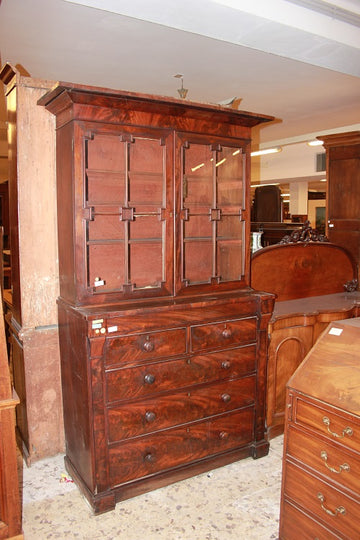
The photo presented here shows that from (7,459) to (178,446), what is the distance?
996 millimetres

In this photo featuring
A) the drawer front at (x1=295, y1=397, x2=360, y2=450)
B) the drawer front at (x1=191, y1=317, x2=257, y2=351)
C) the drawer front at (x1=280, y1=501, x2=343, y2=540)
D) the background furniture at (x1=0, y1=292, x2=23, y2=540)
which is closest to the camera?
the drawer front at (x1=295, y1=397, x2=360, y2=450)

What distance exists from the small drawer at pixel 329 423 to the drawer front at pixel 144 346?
2.59 feet

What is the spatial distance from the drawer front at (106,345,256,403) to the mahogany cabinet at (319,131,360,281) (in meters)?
2.21

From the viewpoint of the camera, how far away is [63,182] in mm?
2447

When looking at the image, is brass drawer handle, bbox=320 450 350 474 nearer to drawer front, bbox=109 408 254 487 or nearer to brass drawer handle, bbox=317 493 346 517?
brass drawer handle, bbox=317 493 346 517

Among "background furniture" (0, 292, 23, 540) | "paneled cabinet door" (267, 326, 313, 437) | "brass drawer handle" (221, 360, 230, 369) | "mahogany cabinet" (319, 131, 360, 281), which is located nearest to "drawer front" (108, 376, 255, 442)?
"brass drawer handle" (221, 360, 230, 369)

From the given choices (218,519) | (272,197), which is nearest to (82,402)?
(218,519)

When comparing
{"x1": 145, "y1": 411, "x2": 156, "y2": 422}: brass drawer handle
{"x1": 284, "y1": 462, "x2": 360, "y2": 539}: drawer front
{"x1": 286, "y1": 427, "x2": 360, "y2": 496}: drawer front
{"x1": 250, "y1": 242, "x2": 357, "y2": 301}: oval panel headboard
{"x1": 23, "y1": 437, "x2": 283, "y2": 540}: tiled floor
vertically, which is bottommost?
{"x1": 23, "y1": 437, "x2": 283, "y2": 540}: tiled floor

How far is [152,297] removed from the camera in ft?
8.21

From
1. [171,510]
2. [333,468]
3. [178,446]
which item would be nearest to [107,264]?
[178,446]

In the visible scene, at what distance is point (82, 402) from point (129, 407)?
0.26 metres

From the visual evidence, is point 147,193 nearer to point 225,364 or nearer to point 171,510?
point 225,364

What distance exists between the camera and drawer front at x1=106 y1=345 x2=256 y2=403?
231cm

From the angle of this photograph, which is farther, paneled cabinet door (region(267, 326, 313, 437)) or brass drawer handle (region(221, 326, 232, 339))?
paneled cabinet door (region(267, 326, 313, 437))
